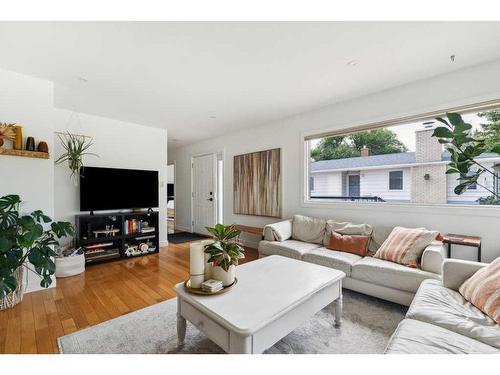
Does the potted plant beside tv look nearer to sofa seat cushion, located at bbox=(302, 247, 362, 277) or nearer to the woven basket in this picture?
sofa seat cushion, located at bbox=(302, 247, 362, 277)

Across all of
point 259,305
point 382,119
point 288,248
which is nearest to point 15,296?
point 259,305

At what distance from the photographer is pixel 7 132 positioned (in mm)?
2291

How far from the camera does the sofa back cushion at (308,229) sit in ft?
10.5

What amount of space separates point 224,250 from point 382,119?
8.84ft

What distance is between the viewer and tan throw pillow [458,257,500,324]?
52.8 inches

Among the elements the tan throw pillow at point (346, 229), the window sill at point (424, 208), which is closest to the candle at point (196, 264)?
the tan throw pillow at point (346, 229)

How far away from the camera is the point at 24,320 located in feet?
6.40

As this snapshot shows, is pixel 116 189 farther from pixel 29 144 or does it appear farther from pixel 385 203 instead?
pixel 385 203

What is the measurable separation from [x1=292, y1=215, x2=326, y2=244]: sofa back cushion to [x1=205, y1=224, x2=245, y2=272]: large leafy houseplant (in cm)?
190

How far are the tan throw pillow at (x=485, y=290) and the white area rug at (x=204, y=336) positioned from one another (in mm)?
612

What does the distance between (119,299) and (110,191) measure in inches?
74.7

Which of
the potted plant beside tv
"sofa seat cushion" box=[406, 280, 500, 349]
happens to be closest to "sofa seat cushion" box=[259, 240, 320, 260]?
"sofa seat cushion" box=[406, 280, 500, 349]
